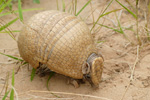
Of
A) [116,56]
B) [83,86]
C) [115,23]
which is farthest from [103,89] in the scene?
[115,23]

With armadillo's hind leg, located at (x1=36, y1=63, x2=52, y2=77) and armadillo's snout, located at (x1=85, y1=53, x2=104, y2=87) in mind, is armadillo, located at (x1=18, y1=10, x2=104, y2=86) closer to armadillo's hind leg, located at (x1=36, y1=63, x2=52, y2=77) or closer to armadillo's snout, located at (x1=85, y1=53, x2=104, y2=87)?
armadillo's snout, located at (x1=85, y1=53, x2=104, y2=87)

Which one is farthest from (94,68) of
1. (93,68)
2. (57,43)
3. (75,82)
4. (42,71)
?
(42,71)

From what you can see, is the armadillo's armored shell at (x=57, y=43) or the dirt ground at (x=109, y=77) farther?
the dirt ground at (x=109, y=77)

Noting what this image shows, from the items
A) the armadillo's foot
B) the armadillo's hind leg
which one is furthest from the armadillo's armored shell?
the armadillo's hind leg

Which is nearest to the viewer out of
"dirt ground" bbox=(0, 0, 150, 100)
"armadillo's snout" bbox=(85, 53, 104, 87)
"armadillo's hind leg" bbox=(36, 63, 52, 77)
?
"armadillo's snout" bbox=(85, 53, 104, 87)

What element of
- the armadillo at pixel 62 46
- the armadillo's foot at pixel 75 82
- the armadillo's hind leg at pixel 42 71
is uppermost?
the armadillo at pixel 62 46

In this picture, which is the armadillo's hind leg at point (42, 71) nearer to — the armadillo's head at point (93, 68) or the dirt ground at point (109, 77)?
the dirt ground at point (109, 77)

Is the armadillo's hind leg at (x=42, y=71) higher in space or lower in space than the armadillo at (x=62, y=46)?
lower

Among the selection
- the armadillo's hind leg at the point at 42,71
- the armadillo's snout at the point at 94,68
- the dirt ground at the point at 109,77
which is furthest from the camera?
the armadillo's hind leg at the point at 42,71

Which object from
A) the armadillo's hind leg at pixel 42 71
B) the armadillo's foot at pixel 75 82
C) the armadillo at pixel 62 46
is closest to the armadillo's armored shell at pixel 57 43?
the armadillo at pixel 62 46
